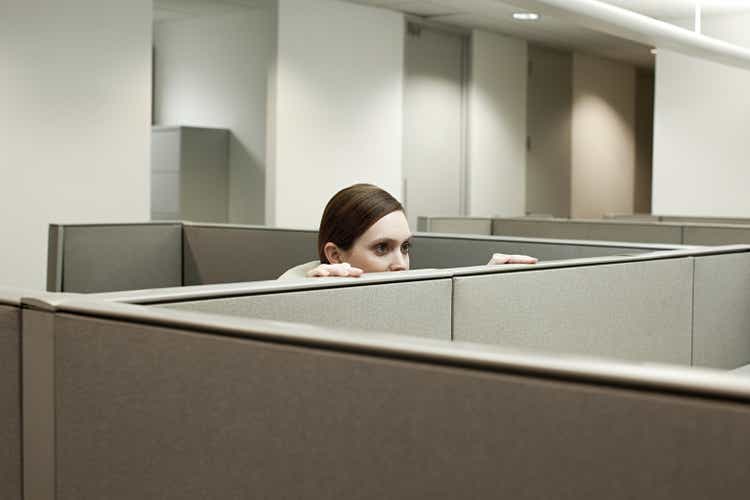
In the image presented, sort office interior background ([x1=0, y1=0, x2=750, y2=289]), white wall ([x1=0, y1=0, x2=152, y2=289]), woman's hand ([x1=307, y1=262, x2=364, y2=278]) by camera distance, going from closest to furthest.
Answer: woman's hand ([x1=307, y1=262, x2=364, y2=278]) → white wall ([x1=0, y1=0, x2=152, y2=289]) → office interior background ([x1=0, y1=0, x2=750, y2=289])

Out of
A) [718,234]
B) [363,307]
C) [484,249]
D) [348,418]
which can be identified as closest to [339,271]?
[363,307]

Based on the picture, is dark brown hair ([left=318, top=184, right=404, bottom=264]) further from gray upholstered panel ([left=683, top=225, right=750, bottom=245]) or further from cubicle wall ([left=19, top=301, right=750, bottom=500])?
gray upholstered panel ([left=683, top=225, right=750, bottom=245])

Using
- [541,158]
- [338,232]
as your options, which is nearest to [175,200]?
[541,158]

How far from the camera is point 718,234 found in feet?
12.6

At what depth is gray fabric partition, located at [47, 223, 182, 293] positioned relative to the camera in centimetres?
336

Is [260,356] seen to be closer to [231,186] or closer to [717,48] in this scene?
[717,48]

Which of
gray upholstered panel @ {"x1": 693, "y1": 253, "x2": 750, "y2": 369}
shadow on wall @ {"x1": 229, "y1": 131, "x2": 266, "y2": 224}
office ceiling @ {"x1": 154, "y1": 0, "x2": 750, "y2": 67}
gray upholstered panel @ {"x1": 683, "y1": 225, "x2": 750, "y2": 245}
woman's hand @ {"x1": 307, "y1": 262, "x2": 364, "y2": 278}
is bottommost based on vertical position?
gray upholstered panel @ {"x1": 693, "y1": 253, "x2": 750, "y2": 369}

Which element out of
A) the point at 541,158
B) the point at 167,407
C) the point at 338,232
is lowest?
the point at 167,407

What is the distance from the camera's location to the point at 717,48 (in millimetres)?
5582

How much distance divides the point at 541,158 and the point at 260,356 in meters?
9.41

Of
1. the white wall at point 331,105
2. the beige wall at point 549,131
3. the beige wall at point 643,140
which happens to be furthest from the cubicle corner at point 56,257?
the beige wall at point 643,140

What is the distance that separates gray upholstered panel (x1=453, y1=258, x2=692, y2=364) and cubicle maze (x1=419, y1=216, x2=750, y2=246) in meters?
2.02

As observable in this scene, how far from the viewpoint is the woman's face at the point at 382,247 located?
80.2 inches

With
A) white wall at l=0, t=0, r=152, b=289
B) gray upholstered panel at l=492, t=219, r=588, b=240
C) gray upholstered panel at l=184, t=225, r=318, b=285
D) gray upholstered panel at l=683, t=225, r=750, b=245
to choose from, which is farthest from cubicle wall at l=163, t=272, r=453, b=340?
white wall at l=0, t=0, r=152, b=289
